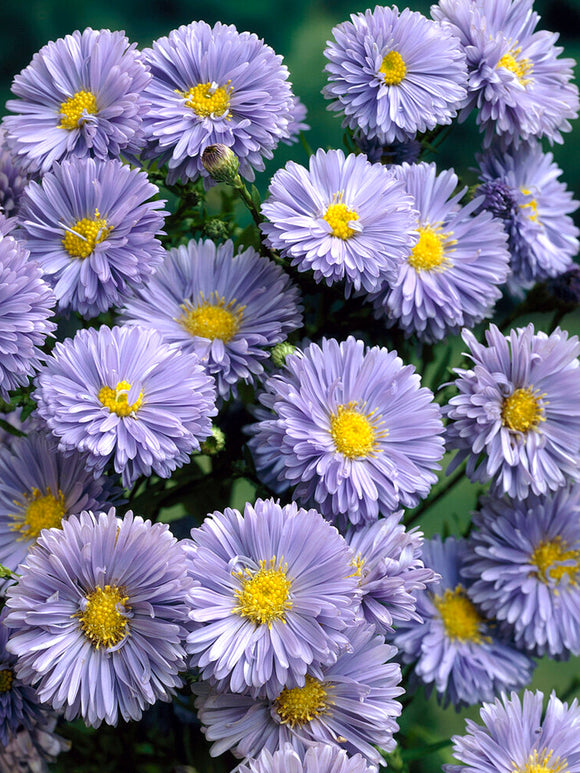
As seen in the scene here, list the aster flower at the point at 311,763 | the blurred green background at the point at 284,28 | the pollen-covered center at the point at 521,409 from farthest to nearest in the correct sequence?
the blurred green background at the point at 284,28 → the pollen-covered center at the point at 521,409 → the aster flower at the point at 311,763

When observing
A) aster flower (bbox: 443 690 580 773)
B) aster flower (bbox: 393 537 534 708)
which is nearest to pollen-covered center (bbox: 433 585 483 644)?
aster flower (bbox: 393 537 534 708)

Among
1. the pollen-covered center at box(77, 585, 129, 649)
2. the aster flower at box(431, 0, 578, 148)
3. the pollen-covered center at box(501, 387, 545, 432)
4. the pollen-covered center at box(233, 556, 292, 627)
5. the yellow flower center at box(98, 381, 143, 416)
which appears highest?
the aster flower at box(431, 0, 578, 148)

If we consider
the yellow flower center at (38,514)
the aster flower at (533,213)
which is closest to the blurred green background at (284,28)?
the aster flower at (533,213)

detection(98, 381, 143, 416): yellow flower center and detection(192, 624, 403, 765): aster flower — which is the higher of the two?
detection(98, 381, 143, 416): yellow flower center

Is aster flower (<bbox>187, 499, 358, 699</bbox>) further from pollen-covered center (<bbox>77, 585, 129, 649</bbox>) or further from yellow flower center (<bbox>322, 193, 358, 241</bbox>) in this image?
yellow flower center (<bbox>322, 193, 358, 241</bbox>)

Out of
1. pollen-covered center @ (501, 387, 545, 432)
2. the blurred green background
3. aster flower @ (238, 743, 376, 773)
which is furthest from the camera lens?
the blurred green background

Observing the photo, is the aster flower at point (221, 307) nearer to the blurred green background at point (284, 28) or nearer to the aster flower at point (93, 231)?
the aster flower at point (93, 231)

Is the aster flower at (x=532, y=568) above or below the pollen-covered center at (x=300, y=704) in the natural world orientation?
above

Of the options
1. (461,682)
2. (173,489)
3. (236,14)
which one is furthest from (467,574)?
(236,14)
